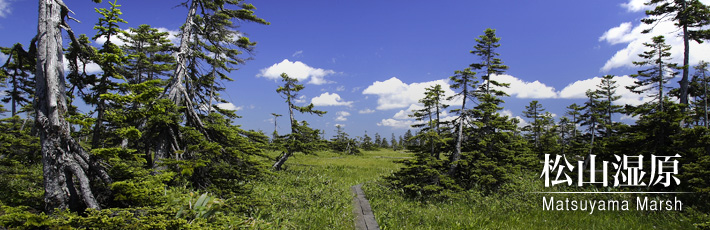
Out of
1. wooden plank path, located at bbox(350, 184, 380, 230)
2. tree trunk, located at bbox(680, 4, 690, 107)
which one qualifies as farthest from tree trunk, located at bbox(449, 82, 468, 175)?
tree trunk, located at bbox(680, 4, 690, 107)

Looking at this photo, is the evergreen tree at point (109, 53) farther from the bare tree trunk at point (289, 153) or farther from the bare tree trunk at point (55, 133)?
the bare tree trunk at point (289, 153)

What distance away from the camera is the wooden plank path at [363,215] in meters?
9.45

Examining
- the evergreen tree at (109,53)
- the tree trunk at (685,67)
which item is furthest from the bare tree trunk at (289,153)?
the tree trunk at (685,67)

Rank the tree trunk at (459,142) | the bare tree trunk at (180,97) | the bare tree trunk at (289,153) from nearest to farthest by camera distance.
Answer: the bare tree trunk at (180,97)
the tree trunk at (459,142)
the bare tree trunk at (289,153)

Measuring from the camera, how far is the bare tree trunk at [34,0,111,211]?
5.21 metres

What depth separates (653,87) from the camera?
19625mm

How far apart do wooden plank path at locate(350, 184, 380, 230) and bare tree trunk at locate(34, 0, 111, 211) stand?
6607mm

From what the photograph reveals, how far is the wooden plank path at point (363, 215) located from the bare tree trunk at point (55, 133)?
6607 mm

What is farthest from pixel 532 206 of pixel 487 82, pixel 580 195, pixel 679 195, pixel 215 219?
pixel 215 219

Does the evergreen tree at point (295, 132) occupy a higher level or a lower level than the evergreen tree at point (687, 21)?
lower

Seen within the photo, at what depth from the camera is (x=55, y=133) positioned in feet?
17.3

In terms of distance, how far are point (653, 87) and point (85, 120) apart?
28006 millimetres

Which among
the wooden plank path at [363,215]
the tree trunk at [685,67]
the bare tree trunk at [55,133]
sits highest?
the tree trunk at [685,67]

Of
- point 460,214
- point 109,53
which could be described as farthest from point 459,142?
point 109,53
